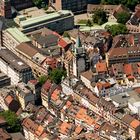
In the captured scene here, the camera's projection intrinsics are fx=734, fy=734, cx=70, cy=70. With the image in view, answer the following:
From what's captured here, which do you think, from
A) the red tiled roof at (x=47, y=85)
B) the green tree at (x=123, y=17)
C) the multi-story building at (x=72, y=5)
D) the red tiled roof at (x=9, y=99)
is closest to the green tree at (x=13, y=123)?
the red tiled roof at (x=9, y=99)

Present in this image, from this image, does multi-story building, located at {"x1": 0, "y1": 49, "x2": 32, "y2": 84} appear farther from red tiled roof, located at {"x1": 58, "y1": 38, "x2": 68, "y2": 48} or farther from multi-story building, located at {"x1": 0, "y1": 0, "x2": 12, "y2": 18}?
multi-story building, located at {"x1": 0, "y1": 0, "x2": 12, "y2": 18}

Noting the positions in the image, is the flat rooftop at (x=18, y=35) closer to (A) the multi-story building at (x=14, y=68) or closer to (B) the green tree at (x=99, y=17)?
(A) the multi-story building at (x=14, y=68)

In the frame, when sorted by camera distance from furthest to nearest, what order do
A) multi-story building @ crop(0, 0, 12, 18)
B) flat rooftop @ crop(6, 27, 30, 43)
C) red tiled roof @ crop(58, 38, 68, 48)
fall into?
1. multi-story building @ crop(0, 0, 12, 18)
2. flat rooftop @ crop(6, 27, 30, 43)
3. red tiled roof @ crop(58, 38, 68, 48)

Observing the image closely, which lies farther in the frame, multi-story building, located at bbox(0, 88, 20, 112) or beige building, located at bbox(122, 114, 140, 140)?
multi-story building, located at bbox(0, 88, 20, 112)

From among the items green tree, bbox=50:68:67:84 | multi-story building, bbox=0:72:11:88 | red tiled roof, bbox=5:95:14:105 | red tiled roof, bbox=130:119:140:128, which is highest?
red tiled roof, bbox=130:119:140:128

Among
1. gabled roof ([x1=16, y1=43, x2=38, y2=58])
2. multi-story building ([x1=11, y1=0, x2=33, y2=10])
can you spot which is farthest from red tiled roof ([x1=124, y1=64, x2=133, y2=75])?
multi-story building ([x1=11, y1=0, x2=33, y2=10])

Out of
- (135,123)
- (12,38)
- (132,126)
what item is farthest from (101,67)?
(12,38)

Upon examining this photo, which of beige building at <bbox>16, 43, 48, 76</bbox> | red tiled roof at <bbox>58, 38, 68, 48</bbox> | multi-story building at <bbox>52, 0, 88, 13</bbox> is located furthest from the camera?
multi-story building at <bbox>52, 0, 88, 13</bbox>

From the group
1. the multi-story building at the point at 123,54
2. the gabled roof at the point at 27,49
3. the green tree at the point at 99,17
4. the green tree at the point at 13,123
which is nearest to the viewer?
the green tree at the point at 13,123
